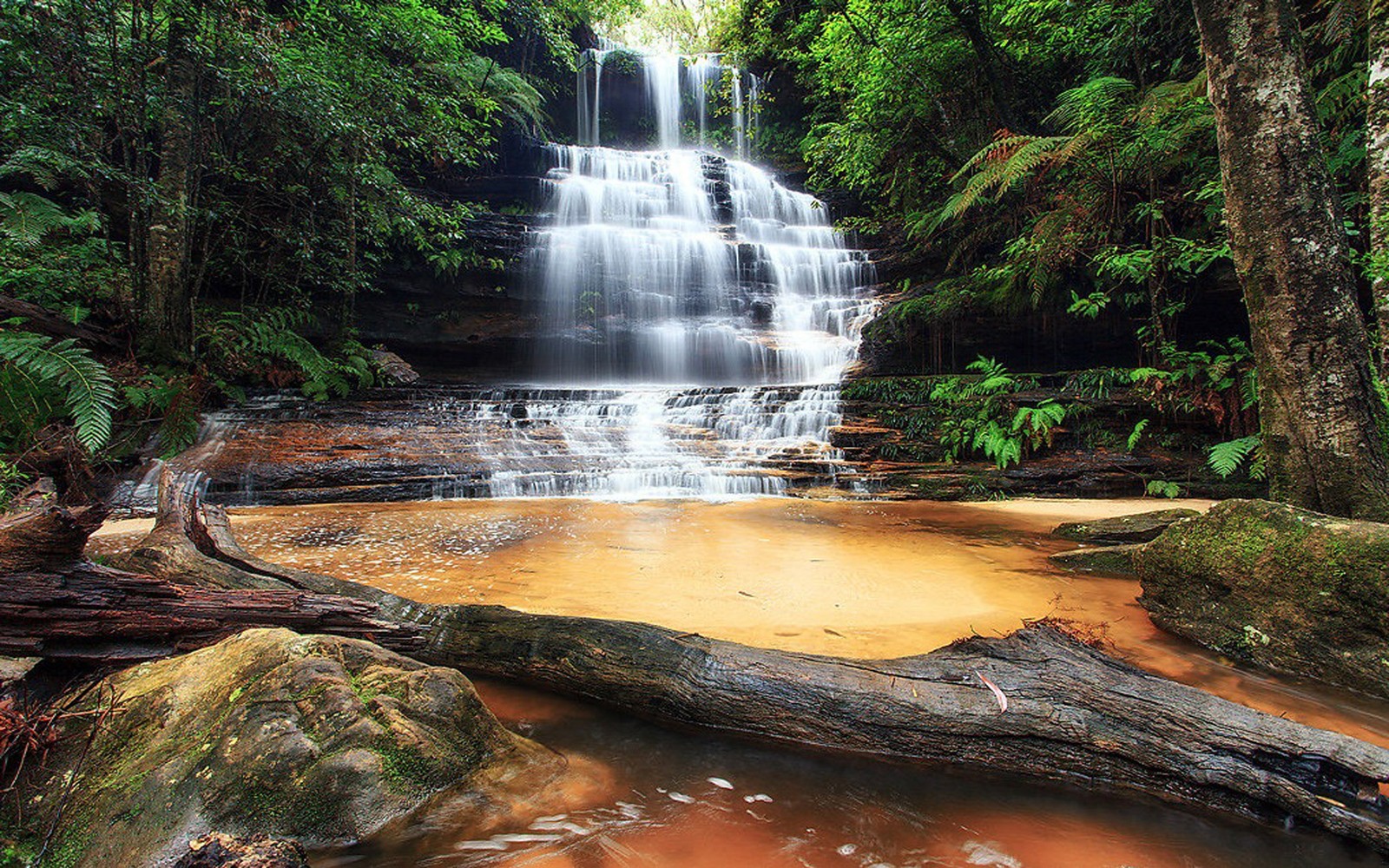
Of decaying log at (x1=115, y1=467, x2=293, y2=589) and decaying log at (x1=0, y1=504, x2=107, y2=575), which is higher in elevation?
decaying log at (x1=0, y1=504, x2=107, y2=575)

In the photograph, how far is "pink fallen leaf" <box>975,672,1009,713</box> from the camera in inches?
65.6

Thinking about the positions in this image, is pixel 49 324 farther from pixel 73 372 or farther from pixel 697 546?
pixel 697 546

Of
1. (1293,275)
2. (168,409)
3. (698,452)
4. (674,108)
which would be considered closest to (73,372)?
(168,409)

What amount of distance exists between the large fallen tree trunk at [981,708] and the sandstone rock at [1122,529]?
3060 millimetres

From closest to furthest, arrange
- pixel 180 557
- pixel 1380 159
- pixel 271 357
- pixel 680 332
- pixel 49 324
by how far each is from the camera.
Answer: pixel 180 557 < pixel 1380 159 < pixel 49 324 < pixel 271 357 < pixel 680 332

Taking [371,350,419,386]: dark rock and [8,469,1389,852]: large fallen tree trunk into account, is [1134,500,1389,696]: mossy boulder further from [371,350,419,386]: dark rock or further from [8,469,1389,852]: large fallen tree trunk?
[371,350,419,386]: dark rock

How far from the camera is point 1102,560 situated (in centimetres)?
390

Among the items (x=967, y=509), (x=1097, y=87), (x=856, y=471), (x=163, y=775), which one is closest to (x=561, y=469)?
(x=856, y=471)

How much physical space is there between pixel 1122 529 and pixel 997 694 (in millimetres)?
3702

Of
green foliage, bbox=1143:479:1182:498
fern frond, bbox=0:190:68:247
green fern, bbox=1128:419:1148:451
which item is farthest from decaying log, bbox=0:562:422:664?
green fern, bbox=1128:419:1148:451

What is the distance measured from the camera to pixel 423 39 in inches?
366

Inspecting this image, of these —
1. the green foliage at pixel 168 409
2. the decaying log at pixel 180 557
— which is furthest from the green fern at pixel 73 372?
the decaying log at pixel 180 557

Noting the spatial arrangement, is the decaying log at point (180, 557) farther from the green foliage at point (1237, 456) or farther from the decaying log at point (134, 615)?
the green foliage at point (1237, 456)

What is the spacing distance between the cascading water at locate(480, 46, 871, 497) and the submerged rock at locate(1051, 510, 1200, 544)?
334 cm
